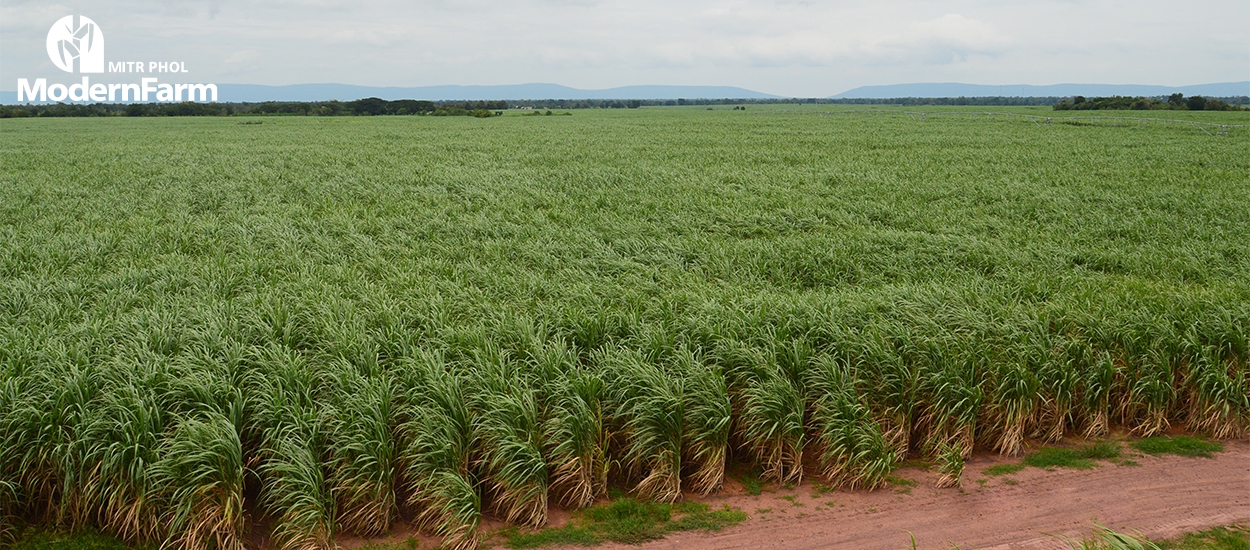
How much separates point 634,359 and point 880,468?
2.41 metres

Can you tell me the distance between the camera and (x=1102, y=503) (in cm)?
634

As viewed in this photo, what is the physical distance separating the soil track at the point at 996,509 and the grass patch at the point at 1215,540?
9 centimetres

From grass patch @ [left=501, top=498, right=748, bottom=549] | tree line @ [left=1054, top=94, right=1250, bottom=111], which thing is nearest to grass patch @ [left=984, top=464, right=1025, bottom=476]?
grass patch @ [left=501, top=498, right=748, bottom=549]

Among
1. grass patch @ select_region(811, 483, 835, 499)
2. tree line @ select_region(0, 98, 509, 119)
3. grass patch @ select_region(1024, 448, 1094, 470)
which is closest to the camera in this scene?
grass patch @ select_region(811, 483, 835, 499)

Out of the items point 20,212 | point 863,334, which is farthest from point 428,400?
point 20,212

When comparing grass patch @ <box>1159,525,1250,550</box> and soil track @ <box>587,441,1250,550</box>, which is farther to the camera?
soil track @ <box>587,441,1250,550</box>

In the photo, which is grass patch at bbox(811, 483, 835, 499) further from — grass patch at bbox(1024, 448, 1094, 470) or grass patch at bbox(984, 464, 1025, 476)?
grass patch at bbox(1024, 448, 1094, 470)

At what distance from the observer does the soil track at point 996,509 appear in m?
5.82

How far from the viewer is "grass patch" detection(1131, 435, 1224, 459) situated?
7.14 metres

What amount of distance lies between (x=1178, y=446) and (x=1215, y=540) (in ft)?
5.52

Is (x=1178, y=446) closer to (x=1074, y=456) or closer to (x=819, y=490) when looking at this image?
(x=1074, y=456)

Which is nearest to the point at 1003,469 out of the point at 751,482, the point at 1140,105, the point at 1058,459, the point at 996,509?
the point at 1058,459

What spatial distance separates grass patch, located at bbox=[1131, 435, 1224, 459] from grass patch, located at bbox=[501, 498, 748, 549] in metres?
4.22

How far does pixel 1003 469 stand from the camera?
684cm
